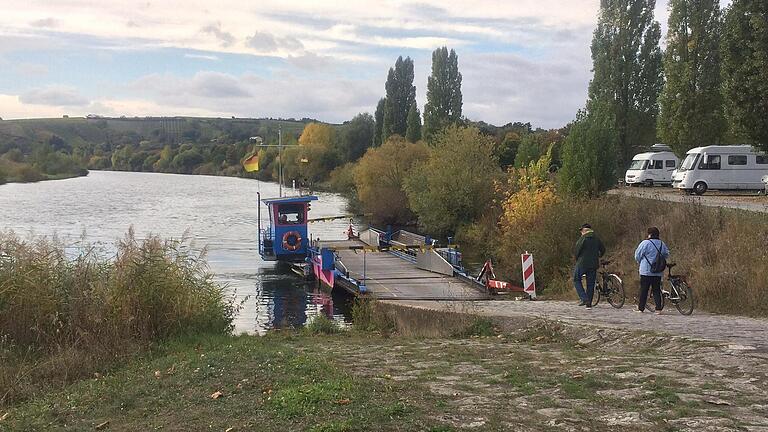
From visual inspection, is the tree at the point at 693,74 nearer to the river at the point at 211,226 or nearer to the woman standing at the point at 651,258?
the river at the point at 211,226

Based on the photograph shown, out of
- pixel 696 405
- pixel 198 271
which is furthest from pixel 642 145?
pixel 696 405

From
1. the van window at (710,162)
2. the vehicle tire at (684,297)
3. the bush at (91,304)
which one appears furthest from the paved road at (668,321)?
the van window at (710,162)

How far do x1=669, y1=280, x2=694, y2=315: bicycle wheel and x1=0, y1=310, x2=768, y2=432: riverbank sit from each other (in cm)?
332

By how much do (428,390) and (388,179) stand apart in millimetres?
54689

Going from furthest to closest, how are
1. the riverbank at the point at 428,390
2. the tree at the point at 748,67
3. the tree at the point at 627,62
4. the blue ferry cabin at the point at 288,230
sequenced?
the tree at the point at 627,62, the blue ferry cabin at the point at 288,230, the tree at the point at 748,67, the riverbank at the point at 428,390

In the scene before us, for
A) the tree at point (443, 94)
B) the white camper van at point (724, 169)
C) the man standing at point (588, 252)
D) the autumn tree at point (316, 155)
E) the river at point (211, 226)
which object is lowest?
the river at point (211, 226)

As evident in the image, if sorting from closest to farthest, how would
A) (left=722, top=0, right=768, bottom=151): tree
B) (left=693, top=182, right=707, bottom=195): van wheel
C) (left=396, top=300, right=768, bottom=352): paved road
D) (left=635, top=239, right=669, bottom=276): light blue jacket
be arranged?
1. (left=396, top=300, right=768, bottom=352): paved road
2. (left=635, top=239, right=669, bottom=276): light blue jacket
3. (left=722, top=0, right=768, bottom=151): tree
4. (left=693, top=182, right=707, bottom=195): van wheel

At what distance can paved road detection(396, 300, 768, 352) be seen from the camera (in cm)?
977

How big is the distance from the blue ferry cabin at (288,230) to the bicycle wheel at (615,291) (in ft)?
69.1

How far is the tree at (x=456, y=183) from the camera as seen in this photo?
4484cm

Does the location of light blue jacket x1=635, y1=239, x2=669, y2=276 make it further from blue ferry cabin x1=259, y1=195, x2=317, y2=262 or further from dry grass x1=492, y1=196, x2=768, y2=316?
blue ferry cabin x1=259, y1=195, x2=317, y2=262

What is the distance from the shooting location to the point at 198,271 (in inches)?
571

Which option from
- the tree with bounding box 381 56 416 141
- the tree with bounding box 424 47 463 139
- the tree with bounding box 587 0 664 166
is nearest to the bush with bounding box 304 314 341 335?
the tree with bounding box 587 0 664 166

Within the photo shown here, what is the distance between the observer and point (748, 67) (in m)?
20.6
